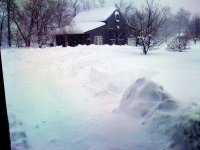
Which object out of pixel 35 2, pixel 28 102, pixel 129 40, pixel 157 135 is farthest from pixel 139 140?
pixel 129 40

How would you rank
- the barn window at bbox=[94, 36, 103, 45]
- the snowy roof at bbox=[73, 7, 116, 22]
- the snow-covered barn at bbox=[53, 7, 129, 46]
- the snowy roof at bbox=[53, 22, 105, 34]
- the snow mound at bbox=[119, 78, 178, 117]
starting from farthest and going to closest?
the snowy roof at bbox=[73, 7, 116, 22]
the barn window at bbox=[94, 36, 103, 45]
the snow-covered barn at bbox=[53, 7, 129, 46]
the snowy roof at bbox=[53, 22, 105, 34]
the snow mound at bbox=[119, 78, 178, 117]

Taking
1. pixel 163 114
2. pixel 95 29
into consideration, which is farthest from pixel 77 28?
pixel 163 114

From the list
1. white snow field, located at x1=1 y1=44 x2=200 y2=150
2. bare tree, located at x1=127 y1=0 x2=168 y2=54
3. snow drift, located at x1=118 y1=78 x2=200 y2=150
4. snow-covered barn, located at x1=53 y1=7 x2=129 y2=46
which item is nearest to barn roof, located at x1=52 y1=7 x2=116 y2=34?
snow-covered barn, located at x1=53 y1=7 x2=129 y2=46

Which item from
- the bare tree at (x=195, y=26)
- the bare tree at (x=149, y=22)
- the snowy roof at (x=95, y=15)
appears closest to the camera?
the bare tree at (x=195, y=26)

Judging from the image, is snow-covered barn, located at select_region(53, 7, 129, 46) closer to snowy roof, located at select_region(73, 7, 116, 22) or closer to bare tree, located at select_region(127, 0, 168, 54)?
snowy roof, located at select_region(73, 7, 116, 22)

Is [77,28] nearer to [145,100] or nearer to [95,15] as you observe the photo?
[95,15]

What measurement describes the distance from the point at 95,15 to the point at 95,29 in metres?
3.66

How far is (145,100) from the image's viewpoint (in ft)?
12.3

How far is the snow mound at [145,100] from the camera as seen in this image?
3475 mm

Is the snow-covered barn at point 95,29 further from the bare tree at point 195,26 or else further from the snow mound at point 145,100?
the snow mound at point 145,100

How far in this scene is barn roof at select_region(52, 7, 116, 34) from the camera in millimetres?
24328

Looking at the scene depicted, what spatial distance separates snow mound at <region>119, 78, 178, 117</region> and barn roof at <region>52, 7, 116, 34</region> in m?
20.6

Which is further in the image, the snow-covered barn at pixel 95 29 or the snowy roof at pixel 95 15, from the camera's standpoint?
the snowy roof at pixel 95 15

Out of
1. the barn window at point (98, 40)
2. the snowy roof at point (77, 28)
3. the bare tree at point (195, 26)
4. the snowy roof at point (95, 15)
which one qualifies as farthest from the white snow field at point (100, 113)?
the snowy roof at point (95, 15)
